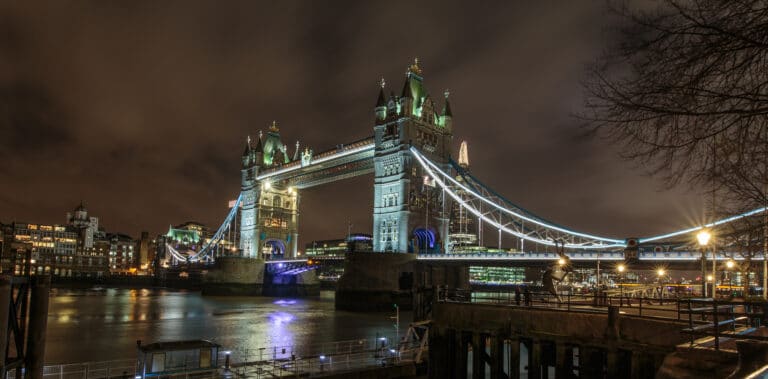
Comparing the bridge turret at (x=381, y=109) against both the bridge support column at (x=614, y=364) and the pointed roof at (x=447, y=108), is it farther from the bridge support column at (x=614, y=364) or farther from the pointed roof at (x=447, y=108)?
the bridge support column at (x=614, y=364)

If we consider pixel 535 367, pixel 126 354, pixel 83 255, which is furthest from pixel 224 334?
pixel 83 255

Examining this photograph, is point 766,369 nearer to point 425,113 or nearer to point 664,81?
point 664,81

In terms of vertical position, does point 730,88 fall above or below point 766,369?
above

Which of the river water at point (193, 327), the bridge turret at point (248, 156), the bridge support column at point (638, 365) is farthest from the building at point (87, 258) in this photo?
the bridge support column at point (638, 365)

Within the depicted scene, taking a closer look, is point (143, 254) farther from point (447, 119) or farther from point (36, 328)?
point (36, 328)

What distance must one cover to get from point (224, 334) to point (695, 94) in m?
37.9

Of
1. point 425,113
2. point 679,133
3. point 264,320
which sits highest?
point 425,113

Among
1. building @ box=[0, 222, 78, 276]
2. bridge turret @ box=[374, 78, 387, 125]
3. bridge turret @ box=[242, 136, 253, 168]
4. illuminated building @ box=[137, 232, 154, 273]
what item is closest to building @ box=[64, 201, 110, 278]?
building @ box=[0, 222, 78, 276]

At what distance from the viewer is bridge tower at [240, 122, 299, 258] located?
332 feet

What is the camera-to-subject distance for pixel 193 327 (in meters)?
44.3

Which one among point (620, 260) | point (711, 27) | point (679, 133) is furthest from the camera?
point (620, 260)

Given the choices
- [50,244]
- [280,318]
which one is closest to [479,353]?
[280,318]

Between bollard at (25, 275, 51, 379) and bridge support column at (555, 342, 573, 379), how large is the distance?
36.9 feet

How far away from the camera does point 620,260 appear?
146 feet
